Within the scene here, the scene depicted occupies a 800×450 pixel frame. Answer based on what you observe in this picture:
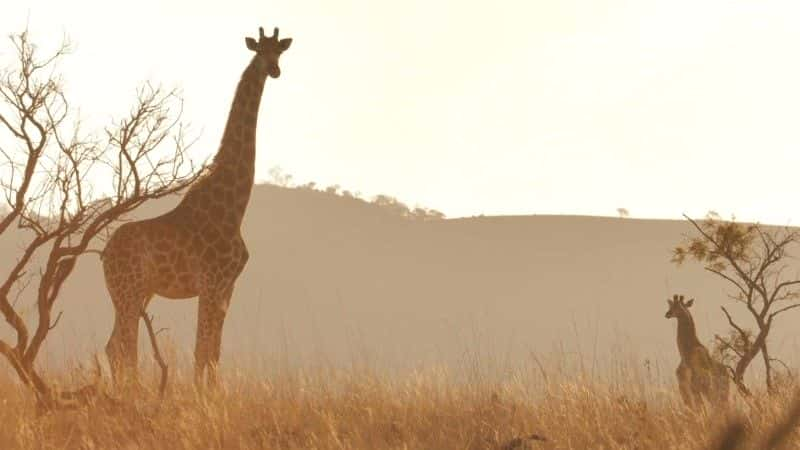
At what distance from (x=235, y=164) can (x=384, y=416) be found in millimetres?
3106

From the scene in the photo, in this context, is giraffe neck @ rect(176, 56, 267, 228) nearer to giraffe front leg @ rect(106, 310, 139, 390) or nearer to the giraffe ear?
the giraffe ear

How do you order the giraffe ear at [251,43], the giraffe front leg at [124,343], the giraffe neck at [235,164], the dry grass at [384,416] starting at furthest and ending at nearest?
the giraffe ear at [251,43]
the giraffe neck at [235,164]
the giraffe front leg at [124,343]
the dry grass at [384,416]

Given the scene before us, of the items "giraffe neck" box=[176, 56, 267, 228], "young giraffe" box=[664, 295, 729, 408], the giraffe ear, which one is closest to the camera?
"young giraffe" box=[664, 295, 729, 408]

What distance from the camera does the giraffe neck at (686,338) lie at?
805 centimetres

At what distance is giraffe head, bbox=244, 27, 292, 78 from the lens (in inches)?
327

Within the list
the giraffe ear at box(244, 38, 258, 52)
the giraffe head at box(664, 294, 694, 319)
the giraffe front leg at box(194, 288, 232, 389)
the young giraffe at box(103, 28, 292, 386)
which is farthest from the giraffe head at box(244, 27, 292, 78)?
the giraffe head at box(664, 294, 694, 319)

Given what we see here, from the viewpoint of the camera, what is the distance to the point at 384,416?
20.7 ft

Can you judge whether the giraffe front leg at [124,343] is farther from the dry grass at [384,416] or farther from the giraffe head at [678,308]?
the giraffe head at [678,308]

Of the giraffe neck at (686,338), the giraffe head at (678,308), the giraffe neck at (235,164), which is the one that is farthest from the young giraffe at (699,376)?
the giraffe neck at (235,164)

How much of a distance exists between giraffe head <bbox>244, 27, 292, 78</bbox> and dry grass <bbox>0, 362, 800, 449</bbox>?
2.84 metres

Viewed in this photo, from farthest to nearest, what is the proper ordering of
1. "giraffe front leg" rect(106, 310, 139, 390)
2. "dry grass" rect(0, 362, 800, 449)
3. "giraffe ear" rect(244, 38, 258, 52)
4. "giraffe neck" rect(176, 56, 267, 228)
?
1. "giraffe ear" rect(244, 38, 258, 52)
2. "giraffe neck" rect(176, 56, 267, 228)
3. "giraffe front leg" rect(106, 310, 139, 390)
4. "dry grass" rect(0, 362, 800, 449)

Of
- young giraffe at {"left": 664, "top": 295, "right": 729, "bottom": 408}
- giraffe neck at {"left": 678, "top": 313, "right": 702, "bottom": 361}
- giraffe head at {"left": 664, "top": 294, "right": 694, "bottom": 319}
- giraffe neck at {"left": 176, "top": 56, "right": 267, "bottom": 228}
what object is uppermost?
giraffe neck at {"left": 176, "top": 56, "right": 267, "bottom": 228}

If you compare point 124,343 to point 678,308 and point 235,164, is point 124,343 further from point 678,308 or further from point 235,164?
point 678,308

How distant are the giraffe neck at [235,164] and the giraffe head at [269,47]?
0.07m
